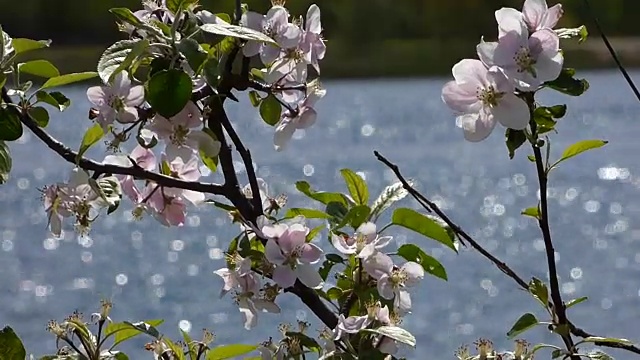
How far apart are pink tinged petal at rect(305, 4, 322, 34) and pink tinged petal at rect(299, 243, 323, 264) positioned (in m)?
0.14

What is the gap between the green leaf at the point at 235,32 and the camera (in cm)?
Result: 59

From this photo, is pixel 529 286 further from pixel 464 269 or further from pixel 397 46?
pixel 397 46

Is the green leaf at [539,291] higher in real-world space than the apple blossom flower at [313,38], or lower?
lower

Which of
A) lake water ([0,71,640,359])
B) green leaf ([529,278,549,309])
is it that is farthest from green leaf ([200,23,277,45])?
lake water ([0,71,640,359])

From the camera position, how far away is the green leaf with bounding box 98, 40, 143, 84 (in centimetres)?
60

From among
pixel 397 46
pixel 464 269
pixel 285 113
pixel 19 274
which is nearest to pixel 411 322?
pixel 464 269

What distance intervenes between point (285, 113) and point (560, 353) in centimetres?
24

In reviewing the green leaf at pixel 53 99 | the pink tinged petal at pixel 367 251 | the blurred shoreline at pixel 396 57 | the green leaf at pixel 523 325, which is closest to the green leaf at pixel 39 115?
the green leaf at pixel 53 99

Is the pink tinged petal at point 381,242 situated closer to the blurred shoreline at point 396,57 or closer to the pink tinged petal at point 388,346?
the pink tinged petal at point 388,346

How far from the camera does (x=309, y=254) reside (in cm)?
66

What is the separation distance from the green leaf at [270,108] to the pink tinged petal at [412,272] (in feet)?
0.43

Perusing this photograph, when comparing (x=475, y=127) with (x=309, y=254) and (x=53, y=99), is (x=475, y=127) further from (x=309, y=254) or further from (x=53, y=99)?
(x=53, y=99)

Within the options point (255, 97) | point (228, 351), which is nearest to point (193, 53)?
point (255, 97)

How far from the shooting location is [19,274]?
672 cm
